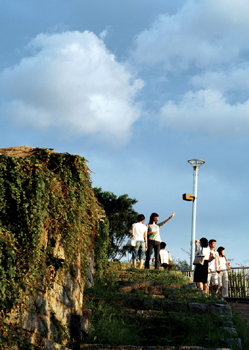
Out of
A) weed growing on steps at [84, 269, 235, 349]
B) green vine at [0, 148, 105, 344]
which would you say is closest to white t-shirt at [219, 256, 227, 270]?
weed growing on steps at [84, 269, 235, 349]

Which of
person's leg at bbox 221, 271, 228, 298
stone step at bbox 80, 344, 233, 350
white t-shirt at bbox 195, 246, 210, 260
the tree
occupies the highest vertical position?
the tree

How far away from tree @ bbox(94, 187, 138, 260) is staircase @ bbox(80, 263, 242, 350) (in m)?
15.5

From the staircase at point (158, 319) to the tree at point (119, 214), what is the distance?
1554 centimetres

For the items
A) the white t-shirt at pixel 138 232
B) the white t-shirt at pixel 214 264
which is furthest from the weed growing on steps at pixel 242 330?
the white t-shirt at pixel 138 232

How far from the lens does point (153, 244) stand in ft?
41.8

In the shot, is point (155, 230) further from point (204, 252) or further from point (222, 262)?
point (222, 262)

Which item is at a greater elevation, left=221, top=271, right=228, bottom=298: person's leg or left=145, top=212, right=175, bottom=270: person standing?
left=145, top=212, right=175, bottom=270: person standing

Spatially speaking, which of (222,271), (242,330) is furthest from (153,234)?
(242,330)

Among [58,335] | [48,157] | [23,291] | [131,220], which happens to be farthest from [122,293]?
[131,220]

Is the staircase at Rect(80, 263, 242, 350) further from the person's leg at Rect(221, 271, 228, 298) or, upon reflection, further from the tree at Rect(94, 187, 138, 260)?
the tree at Rect(94, 187, 138, 260)

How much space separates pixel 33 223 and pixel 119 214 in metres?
20.8

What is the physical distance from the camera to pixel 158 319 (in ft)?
25.9

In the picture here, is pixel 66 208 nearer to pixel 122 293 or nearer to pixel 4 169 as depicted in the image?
pixel 4 169

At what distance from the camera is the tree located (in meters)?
25.8
